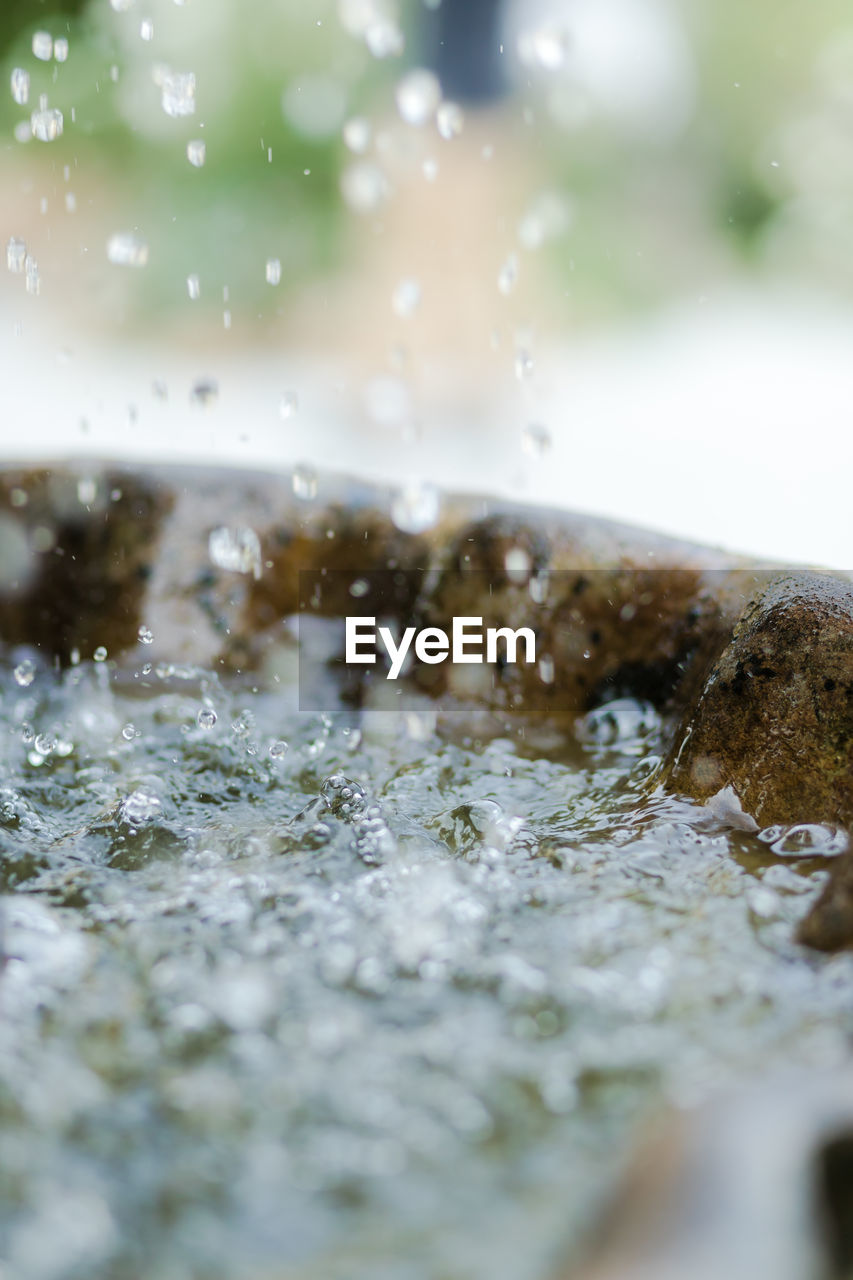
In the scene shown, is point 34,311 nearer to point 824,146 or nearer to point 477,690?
point 824,146

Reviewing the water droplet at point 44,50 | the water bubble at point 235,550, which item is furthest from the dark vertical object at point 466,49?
the water bubble at point 235,550

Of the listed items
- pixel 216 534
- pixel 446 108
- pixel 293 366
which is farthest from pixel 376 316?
pixel 216 534

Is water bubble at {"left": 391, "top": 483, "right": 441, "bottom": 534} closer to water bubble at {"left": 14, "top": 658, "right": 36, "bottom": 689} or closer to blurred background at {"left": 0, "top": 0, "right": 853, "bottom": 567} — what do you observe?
water bubble at {"left": 14, "top": 658, "right": 36, "bottom": 689}

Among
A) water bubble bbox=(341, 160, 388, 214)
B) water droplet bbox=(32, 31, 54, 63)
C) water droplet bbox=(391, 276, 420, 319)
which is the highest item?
water droplet bbox=(32, 31, 54, 63)

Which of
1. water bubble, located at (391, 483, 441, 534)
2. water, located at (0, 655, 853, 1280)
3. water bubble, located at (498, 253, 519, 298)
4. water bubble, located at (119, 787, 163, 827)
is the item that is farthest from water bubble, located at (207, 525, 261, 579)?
water bubble, located at (498, 253, 519, 298)

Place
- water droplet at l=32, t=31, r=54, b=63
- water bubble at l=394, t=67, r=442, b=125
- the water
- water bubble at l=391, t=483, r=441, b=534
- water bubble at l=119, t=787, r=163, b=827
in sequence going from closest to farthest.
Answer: the water < water bubble at l=119, t=787, r=163, b=827 < water bubble at l=391, t=483, r=441, b=534 < water droplet at l=32, t=31, r=54, b=63 < water bubble at l=394, t=67, r=442, b=125

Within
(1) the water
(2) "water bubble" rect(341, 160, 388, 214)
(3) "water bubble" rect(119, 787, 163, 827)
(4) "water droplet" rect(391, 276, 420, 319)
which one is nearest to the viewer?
(1) the water

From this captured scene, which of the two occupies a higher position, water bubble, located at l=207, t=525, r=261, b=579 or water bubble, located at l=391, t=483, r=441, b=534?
water bubble, located at l=391, t=483, r=441, b=534
